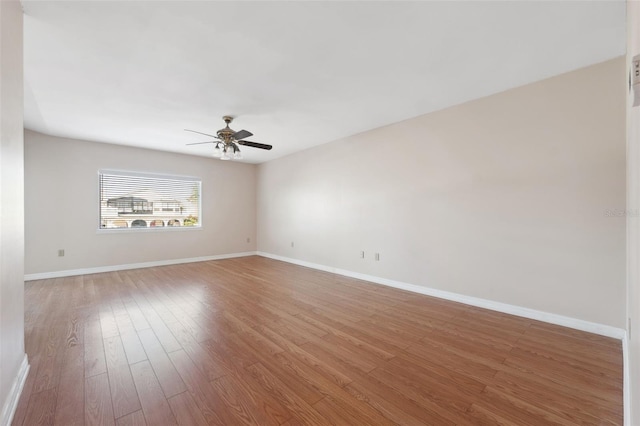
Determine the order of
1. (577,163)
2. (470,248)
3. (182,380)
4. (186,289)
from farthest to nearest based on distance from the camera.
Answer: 1. (186,289)
2. (470,248)
3. (577,163)
4. (182,380)

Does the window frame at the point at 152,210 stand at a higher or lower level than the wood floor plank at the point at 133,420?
higher

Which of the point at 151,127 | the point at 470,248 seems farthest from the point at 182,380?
the point at 151,127

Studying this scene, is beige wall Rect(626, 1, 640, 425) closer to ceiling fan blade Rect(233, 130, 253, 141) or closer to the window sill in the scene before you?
ceiling fan blade Rect(233, 130, 253, 141)

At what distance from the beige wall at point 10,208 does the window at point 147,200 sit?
3863 millimetres

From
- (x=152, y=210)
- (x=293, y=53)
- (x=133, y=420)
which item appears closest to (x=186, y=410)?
(x=133, y=420)

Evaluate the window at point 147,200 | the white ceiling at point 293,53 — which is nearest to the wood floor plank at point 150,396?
the white ceiling at point 293,53

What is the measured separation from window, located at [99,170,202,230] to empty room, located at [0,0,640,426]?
269mm

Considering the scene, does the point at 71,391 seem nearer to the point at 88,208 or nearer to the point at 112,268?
the point at 112,268

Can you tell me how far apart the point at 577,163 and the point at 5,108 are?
14.2ft

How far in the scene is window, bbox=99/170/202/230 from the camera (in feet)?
16.0

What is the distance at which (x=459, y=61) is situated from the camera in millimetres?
2264

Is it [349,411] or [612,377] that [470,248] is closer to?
[612,377]

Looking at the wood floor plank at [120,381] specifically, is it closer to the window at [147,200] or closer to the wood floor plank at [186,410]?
the wood floor plank at [186,410]

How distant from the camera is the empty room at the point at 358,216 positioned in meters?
1.48
